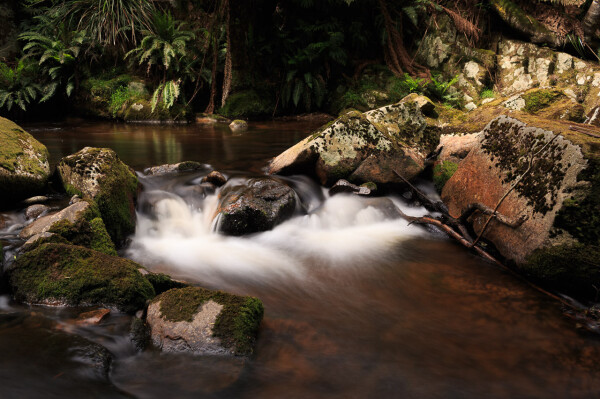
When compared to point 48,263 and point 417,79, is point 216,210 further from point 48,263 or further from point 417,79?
point 417,79

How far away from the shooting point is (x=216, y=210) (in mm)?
4805

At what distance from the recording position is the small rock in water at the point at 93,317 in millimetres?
2414

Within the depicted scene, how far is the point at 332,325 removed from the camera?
282cm

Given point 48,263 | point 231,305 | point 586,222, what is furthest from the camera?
point 586,222

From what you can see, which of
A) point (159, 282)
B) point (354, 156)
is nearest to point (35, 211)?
point (159, 282)

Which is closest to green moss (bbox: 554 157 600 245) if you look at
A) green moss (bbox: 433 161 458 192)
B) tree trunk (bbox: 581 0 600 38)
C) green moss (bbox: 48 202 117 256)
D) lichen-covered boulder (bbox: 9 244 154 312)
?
green moss (bbox: 433 161 458 192)

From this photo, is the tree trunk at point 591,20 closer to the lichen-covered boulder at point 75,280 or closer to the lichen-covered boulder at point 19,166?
the lichen-covered boulder at point 75,280

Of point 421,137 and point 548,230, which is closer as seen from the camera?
point 548,230

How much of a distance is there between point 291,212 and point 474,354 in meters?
2.93

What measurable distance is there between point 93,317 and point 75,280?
0.34 meters

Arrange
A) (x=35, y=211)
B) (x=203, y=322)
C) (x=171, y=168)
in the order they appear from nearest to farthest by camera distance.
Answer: (x=203, y=322) → (x=35, y=211) → (x=171, y=168)

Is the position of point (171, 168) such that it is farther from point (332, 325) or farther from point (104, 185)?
point (332, 325)

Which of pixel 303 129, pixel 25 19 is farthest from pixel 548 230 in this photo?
pixel 25 19

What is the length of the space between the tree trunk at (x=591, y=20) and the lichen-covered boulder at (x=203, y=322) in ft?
46.5
